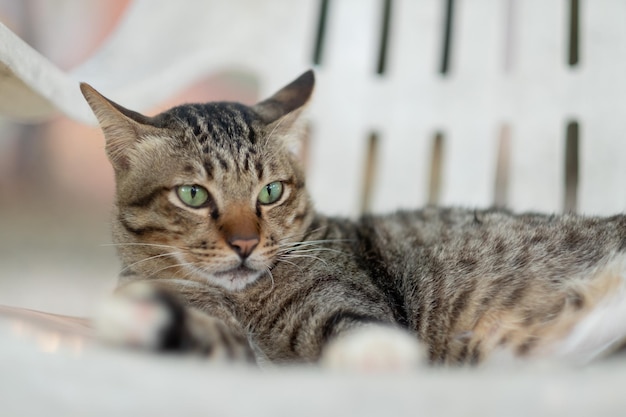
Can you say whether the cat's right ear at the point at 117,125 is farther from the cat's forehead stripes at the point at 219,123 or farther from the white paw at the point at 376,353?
the white paw at the point at 376,353

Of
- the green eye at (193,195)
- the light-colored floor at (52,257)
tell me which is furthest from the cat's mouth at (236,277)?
the light-colored floor at (52,257)

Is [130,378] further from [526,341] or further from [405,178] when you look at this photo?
[405,178]

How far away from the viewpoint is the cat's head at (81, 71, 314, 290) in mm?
1189

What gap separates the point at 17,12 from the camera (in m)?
2.78

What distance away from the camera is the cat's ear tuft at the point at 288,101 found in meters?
1.42

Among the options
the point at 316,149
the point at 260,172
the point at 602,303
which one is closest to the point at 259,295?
the point at 260,172

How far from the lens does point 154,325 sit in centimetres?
82

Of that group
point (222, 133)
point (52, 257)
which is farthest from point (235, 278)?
point (52, 257)

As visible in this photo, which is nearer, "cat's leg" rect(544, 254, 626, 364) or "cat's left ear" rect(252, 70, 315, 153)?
"cat's leg" rect(544, 254, 626, 364)

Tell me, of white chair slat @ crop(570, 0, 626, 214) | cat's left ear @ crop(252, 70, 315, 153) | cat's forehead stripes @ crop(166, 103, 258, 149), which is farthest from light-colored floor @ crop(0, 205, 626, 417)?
white chair slat @ crop(570, 0, 626, 214)

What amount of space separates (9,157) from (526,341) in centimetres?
258

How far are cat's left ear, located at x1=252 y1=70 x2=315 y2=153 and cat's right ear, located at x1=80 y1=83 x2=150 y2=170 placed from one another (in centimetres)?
27

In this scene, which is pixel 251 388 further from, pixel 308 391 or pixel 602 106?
pixel 602 106

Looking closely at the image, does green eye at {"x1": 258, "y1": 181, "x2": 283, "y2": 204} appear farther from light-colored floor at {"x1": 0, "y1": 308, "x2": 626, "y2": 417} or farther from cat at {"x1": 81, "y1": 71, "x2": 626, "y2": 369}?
light-colored floor at {"x1": 0, "y1": 308, "x2": 626, "y2": 417}
